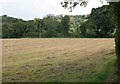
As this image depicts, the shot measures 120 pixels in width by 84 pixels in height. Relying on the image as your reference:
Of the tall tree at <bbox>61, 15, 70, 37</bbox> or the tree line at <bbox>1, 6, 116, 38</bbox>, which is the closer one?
the tree line at <bbox>1, 6, 116, 38</bbox>

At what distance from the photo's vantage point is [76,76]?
16.8 metres

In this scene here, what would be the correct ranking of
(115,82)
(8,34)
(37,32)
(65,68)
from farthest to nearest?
(37,32) < (8,34) < (65,68) < (115,82)

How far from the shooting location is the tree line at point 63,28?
254 ft

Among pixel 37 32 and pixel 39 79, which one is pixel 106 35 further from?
pixel 39 79

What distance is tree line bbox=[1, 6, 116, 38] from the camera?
77562 millimetres

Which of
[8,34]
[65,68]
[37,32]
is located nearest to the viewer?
[65,68]

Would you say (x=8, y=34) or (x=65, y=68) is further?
(x=8, y=34)

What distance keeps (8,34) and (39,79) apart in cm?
6301

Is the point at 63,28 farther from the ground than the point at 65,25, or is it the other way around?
the point at 65,25

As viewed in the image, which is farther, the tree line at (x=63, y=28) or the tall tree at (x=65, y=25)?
the tall tree at (x=65, y=25)

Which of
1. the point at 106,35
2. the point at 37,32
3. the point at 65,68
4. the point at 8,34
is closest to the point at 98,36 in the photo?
the point at 106,35

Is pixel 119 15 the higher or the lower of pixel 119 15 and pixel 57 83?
the higher

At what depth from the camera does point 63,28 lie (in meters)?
91.2

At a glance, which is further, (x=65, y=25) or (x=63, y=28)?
(x=63, y=28)
